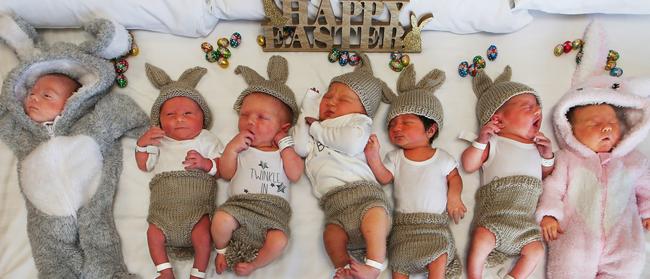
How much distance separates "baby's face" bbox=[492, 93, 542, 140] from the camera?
67.4 inches

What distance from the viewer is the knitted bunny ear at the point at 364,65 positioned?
187 centimetres

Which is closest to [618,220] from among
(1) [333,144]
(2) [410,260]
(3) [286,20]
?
(2) [410,260]

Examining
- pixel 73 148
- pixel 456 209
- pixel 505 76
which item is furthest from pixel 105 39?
pixel 505 76

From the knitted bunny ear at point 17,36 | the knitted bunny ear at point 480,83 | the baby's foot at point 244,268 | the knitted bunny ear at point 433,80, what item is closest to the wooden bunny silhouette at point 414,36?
the knitted bunny ear at point 433,80

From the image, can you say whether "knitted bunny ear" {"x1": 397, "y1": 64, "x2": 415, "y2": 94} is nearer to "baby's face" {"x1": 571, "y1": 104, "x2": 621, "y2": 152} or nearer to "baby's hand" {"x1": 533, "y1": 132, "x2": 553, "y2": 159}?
"baby's hand" {"x1": 533, "y1": 132, "x2": 553, "y2": 159}

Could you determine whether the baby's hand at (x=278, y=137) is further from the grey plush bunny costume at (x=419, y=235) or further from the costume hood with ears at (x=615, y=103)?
the costume hood with ears at (x=615, y=103)

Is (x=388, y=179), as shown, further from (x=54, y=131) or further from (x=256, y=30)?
(x=54, y=131)

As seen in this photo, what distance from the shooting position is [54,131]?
1.71 metres

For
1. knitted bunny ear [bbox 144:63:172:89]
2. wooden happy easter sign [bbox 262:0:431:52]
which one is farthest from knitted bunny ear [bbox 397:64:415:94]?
knitted bunny ear [bbox 144:63:172:89]

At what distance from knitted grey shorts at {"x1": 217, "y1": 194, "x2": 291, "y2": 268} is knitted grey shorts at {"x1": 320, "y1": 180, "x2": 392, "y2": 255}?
0.50 ft

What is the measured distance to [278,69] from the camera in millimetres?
1871

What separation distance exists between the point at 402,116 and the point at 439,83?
0.78ft

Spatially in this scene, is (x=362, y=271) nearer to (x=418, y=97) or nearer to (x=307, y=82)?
(x=418, y=97)

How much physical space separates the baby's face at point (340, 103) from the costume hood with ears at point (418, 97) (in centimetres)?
12
